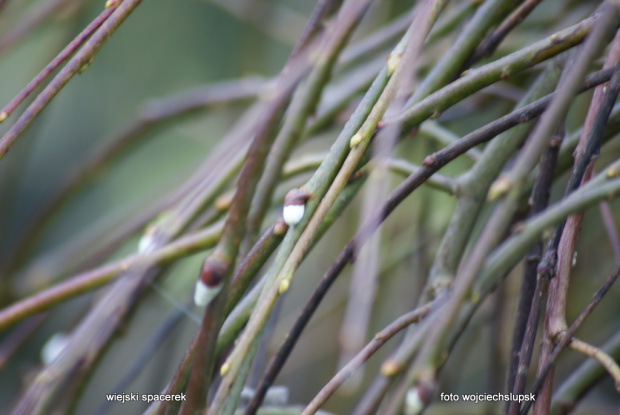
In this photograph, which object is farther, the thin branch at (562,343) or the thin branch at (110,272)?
the thin branch at (110,272)

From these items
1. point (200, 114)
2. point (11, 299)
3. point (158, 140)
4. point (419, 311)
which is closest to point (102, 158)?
point (200, 114)

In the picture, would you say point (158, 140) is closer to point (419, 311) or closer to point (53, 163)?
point (53, 163)

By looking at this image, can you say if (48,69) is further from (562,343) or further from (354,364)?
(562,343)

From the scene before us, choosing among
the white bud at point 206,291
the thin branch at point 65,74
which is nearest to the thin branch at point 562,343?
the white bud at point 206,291

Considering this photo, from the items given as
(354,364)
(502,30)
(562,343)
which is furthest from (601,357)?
(502,30)

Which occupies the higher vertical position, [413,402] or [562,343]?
[562,343]

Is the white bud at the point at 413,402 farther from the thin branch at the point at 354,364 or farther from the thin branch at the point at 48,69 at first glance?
the thin branch at the point at 48,69

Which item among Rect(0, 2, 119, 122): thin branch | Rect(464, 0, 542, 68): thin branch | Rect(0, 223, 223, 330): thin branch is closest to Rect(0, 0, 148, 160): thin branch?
Rect(0, 2, 119, 122): thin branch

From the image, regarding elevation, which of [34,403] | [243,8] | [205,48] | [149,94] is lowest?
[34,403]
